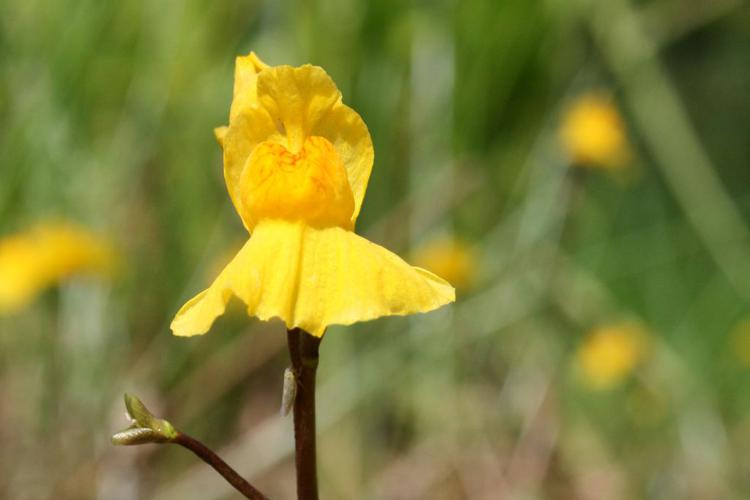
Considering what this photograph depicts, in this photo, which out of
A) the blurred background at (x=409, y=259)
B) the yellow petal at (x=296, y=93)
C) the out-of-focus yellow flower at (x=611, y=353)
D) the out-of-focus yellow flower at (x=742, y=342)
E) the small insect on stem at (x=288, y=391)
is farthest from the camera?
the out-of-focus yellow flower at (x=742, y=342)

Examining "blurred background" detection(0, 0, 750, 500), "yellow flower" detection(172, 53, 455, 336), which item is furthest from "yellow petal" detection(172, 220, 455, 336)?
"blurred background" detection(0, 0, 750, 500)

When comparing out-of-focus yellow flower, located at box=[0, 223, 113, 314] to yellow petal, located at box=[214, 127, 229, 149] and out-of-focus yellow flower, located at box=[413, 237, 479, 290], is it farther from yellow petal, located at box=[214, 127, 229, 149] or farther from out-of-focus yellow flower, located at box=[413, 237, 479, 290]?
Answer: yellow petal, located at box=[214, 127, 229, 149]

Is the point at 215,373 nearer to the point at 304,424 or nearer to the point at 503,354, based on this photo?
the point at 503,354

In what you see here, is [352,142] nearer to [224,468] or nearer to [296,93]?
[296,93]

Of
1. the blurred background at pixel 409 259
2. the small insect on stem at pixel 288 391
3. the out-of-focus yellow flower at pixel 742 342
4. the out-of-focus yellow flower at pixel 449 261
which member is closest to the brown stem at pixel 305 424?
the small insect on stem at pixel 288 391

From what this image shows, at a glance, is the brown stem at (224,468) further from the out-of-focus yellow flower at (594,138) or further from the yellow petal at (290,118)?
the out-of-focus yellow flower at (594,138)

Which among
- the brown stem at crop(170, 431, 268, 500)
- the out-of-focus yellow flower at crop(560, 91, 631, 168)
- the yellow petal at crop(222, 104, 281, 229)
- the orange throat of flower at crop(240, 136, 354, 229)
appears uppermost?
the out-of-focus yellow flower at crop(560, 91, 631, 168)

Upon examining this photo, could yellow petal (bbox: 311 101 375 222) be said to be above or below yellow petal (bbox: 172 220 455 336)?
above

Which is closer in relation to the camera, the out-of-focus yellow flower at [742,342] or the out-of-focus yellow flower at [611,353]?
the out-of-focus yellow flower at [611,353]
